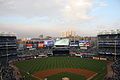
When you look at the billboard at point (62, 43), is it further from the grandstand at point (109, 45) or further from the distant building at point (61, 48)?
→ the grandstand at point (109, 45)

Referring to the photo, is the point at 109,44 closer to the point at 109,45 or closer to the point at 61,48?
the point at 109,45

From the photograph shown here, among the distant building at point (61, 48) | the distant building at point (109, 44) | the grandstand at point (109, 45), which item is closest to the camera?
the grandstand at point (109, 45)

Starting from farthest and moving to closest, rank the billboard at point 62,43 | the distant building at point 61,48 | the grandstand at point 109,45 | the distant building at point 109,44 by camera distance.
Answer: the billboard at point 62,43 → the distant building at point 61,48 → the distant building at point 109,44 → the grandstand at point 109,45

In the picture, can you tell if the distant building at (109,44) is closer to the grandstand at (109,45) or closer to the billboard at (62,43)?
the grandstand at (109,45)

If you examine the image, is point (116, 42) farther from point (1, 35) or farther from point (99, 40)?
point (1, 35)

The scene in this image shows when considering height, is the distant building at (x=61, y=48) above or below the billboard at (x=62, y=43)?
below

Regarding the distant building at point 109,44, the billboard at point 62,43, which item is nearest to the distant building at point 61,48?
the billboard at point 62,43

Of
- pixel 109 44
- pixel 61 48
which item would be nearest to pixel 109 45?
pixel 109 44

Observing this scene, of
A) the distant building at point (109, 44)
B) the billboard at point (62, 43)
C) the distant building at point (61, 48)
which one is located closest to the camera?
the distant building at point (109, 44)

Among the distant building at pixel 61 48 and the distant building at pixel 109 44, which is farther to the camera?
the distant building at pixel 61 48
